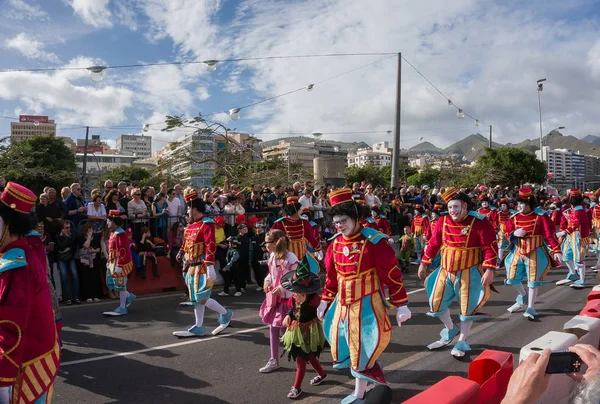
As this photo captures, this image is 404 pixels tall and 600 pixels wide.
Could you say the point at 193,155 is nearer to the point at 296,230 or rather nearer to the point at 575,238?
the point at 296,230

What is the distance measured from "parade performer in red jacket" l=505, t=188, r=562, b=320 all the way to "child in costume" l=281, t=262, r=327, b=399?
15.3 feet

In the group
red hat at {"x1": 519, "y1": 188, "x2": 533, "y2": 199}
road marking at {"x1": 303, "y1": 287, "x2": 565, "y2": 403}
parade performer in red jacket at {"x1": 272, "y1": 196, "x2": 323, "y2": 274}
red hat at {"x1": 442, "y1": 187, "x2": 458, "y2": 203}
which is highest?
red hat at {"x1": 519, "y1": 188, "x2": 533, "y2": 199}

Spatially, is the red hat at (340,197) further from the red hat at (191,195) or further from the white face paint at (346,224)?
the red hat at (191,195)

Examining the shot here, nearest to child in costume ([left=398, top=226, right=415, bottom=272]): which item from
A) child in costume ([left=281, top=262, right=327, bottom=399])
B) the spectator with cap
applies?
the spectator with cap

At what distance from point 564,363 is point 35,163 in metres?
34.5

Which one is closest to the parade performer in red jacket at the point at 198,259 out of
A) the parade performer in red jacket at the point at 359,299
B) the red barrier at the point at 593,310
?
the parade performer in red jacket at the point at 359,299

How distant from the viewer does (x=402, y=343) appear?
263 inches

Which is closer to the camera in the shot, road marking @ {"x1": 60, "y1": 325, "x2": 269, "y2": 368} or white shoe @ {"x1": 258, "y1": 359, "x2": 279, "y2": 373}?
white shoe @ {"x1": 258, "y1": 359, "x2": 279, "y2": 373}

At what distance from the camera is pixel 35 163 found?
1231 inches

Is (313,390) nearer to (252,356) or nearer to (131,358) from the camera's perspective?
(252,356)

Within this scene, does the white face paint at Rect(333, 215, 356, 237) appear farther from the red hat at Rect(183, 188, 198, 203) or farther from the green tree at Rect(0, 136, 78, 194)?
the green tree at Rect(0, 136, 78, 194)

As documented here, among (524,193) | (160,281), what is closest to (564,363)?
(524,193)

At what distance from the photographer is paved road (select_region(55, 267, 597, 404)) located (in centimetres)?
510

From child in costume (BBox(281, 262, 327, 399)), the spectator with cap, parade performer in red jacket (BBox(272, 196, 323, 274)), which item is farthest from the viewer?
the spectator with cap
